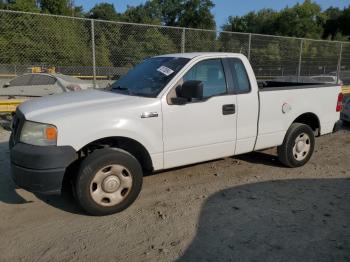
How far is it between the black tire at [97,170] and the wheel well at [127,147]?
6.9 inches

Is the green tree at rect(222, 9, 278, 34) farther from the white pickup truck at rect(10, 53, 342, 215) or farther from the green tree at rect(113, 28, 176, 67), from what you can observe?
the white pickup truck at rect(10, 53, 342, 215)

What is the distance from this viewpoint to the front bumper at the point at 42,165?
12.8 feet

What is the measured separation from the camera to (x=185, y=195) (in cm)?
497

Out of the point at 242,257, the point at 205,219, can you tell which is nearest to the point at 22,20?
the point at 205,219

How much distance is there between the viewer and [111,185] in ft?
14.0

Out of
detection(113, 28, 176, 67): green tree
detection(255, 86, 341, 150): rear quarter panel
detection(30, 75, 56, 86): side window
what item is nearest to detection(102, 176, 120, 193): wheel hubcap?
detection(255, 86, 341, 150): rear quarter panel

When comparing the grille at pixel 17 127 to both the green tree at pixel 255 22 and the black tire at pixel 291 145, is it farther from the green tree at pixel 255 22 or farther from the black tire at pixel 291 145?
the green tree at pixel 255 22

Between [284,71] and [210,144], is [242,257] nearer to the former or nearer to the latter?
[210,144]

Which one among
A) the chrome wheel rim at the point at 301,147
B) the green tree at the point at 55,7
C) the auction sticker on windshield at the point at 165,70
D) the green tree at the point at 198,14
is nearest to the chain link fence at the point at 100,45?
the auction sticker on windshield at the point at 165,70

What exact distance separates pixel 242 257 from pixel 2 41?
8.91 metres

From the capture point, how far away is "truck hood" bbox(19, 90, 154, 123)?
13.3 feet

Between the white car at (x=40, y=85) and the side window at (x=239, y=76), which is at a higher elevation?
the side window at (x=239, y=76)

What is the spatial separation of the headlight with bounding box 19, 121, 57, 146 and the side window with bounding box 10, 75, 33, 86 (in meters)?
9.53

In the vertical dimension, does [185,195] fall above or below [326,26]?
below
